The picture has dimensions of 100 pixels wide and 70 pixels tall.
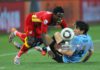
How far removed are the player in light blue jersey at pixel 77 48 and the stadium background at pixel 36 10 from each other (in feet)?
Result: 0.97

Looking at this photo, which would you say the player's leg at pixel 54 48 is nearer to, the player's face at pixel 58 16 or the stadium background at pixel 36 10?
the stadium background at pixel 36 10

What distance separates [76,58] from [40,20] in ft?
4.10

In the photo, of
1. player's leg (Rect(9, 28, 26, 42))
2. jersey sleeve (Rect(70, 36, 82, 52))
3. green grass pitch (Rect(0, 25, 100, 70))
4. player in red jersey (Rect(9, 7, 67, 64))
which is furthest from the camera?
player's leg (Rect(9, 28, 26, 42))

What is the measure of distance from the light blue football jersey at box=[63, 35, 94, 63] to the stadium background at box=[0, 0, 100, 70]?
12.8 inches

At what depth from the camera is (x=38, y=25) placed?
1489 cm

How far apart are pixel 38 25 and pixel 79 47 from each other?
1.46m

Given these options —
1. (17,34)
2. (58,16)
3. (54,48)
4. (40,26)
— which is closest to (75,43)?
(54,48)

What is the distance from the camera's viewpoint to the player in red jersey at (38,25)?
46.0ft

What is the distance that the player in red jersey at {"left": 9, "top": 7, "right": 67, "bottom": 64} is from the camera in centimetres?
1403

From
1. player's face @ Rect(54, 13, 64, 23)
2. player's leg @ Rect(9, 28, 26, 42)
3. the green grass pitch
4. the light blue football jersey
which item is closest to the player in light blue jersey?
the light blue football jersey

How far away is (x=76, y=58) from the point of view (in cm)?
1425

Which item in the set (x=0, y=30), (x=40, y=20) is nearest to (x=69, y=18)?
(x=0, y=30)

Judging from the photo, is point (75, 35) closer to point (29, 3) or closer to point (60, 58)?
point (60, 58)

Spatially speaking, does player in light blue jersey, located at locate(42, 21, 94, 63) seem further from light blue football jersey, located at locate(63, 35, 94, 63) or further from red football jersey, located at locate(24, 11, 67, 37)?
red football jersey, located at locate(24, 11, 67, 37)
